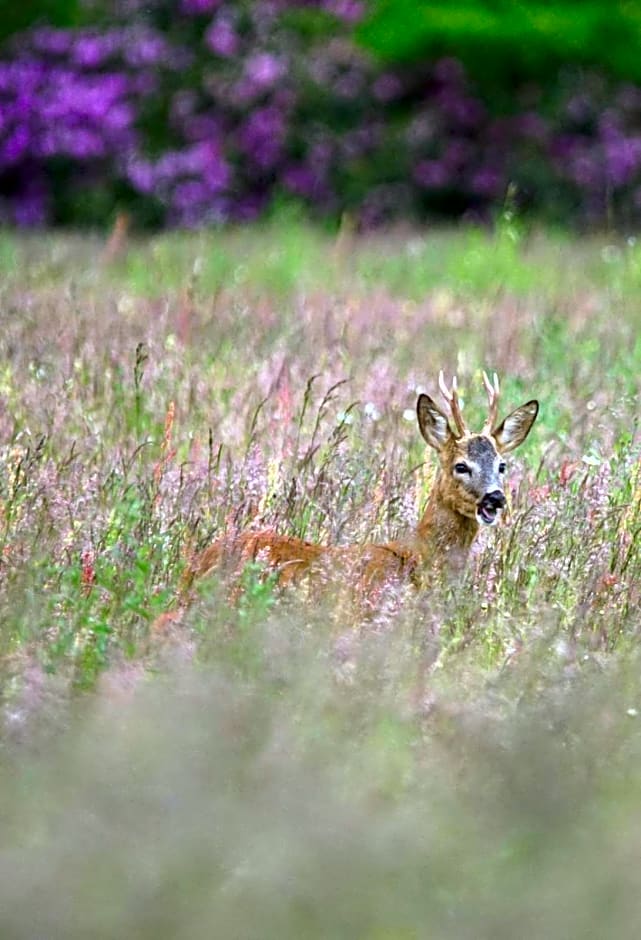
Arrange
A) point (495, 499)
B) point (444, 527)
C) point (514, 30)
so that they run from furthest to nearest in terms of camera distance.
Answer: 1. point (514, 30)
2. point (444, 527)
3. point (495, 499)

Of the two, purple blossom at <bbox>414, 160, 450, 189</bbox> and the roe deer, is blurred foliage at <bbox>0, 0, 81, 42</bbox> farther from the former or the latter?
the roe deer

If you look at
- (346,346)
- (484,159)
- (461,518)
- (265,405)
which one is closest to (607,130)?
(484,159)

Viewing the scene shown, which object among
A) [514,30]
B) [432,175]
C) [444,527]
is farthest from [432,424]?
[432,175]

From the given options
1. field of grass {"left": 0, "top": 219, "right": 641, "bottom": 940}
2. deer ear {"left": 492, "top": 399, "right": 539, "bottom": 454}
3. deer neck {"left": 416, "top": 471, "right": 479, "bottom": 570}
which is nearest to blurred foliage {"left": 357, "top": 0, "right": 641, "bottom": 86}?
field of grass {"left": 0, "top": 219, "right": 641, "bottom": 940}

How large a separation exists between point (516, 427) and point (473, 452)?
1.05ft

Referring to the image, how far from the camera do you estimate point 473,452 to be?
620cm

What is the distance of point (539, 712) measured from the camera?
4422 millimetres

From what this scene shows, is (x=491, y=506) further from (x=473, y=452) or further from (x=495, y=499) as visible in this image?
(x=473, y=452)

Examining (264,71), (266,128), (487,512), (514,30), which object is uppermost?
(514,30)

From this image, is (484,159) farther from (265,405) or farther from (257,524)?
(257,524)

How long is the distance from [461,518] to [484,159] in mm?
14902

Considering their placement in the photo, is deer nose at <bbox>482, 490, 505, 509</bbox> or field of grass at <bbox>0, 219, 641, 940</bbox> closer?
field of grass at <bbox>0, 219, 641, 940</bbox>

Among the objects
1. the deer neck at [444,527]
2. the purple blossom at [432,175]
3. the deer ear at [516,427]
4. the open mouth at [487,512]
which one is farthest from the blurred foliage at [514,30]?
the open mouth at [487,512]

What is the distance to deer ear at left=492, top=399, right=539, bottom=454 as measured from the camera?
639 centimetres
